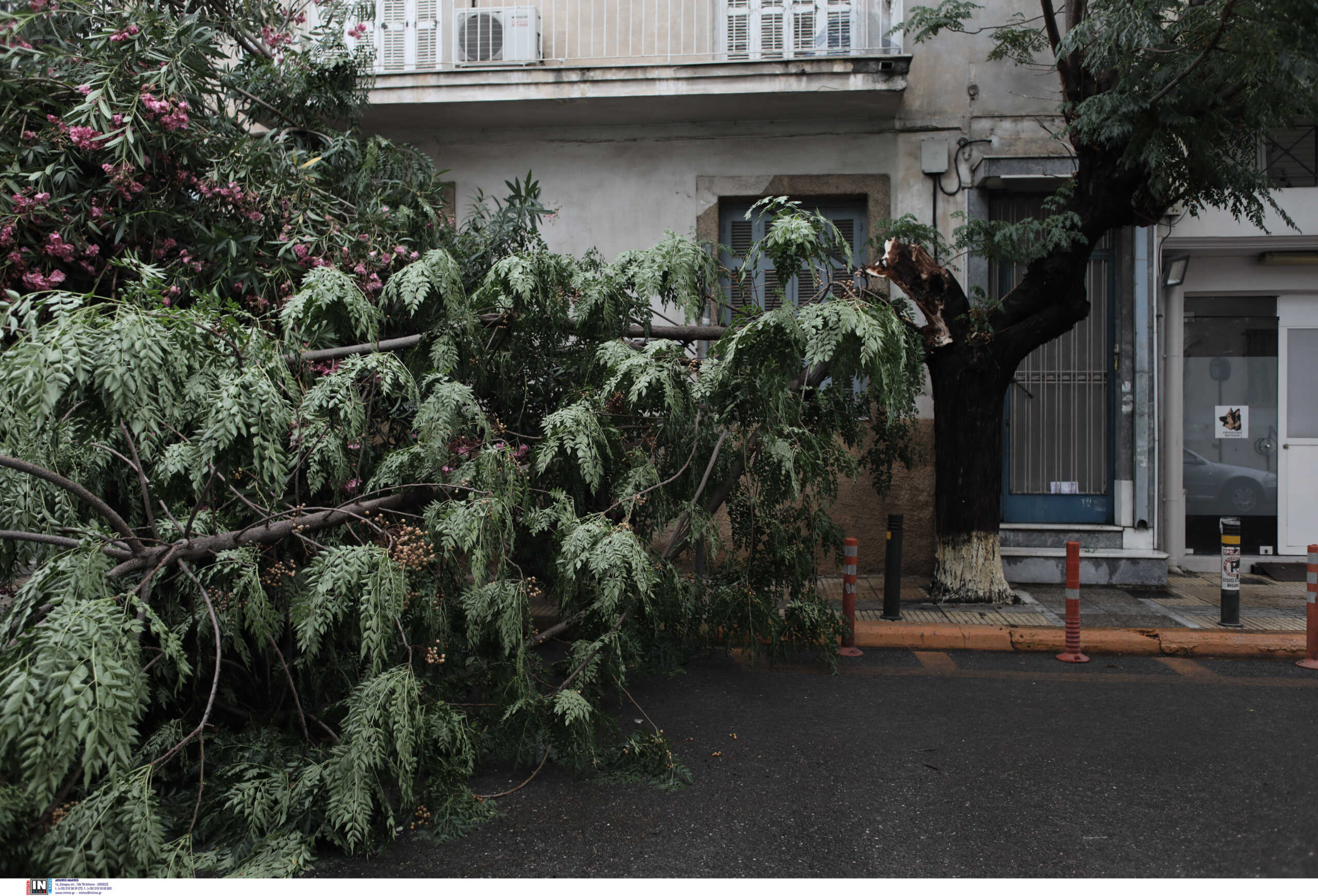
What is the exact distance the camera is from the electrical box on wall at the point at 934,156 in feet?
30.7

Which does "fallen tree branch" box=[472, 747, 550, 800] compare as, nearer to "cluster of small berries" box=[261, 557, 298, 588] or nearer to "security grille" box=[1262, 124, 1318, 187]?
"cluster of small berries" box=[261, 557, 298, 588]

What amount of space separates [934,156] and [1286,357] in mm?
4578

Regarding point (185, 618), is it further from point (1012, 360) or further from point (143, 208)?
point (1012, 360)

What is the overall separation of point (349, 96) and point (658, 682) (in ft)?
16.3

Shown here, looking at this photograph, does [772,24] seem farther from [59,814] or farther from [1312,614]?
[59,814]

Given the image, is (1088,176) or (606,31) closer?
(1088,176)

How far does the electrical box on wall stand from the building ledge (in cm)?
54

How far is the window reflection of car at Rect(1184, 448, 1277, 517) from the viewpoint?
9758mm

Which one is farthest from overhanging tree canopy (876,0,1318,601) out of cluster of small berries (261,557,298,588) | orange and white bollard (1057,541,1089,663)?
cluster of small berries (261,557,298,588)

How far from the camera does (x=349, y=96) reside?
22.2 ft

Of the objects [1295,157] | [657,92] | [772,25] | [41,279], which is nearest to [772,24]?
[772,25]

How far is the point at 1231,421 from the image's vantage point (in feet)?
32.4

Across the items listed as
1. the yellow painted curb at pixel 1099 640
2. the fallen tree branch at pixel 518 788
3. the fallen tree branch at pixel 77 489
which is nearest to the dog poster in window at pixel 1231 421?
the yellow painted curb at pixel 1099 640

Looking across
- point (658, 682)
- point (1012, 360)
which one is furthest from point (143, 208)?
point (1012, 360)
